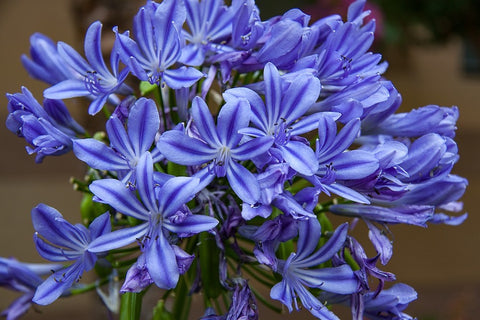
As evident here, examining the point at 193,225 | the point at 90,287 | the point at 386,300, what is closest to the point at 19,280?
the point at 90,287

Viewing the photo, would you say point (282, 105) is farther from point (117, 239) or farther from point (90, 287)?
point (90, 287)

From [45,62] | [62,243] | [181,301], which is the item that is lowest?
[181,301]

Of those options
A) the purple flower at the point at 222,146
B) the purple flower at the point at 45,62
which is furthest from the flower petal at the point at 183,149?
the purple flower at the point at 45,62

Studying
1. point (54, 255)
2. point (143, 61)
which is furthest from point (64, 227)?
point (143, 61)

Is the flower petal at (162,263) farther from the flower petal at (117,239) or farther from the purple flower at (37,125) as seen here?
the purple flower at (37,125)

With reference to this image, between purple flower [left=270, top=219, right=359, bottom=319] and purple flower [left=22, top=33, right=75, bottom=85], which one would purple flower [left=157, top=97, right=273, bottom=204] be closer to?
purple flower [left=270, top=219, right=359, bottom=319]
